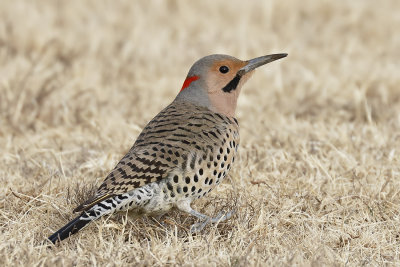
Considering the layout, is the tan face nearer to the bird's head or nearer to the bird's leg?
the bird's head

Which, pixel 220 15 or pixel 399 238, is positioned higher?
pixel 220 15

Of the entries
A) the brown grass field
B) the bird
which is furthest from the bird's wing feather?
the brown grass field

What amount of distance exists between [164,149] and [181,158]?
11 cm

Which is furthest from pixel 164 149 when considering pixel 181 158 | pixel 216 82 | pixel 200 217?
pixel 216 82

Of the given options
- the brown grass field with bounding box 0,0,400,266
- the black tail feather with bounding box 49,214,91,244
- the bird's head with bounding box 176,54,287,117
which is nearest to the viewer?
the black tail feather with bounding box 49,214,91,244

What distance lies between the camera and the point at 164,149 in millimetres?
3961

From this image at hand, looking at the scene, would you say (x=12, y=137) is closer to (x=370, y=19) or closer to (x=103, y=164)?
(x=103, y=164)

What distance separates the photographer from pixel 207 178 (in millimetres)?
3969

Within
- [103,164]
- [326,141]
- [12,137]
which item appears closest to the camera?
[103,164]

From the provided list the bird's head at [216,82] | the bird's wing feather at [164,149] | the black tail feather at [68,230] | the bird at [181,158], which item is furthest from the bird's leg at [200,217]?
the bird's head at [216,82]

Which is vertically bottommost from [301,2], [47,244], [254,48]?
[47,244]

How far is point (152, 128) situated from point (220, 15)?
230 inches

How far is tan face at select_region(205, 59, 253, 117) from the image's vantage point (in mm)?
4402

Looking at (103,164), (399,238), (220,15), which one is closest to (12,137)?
(103,164)
